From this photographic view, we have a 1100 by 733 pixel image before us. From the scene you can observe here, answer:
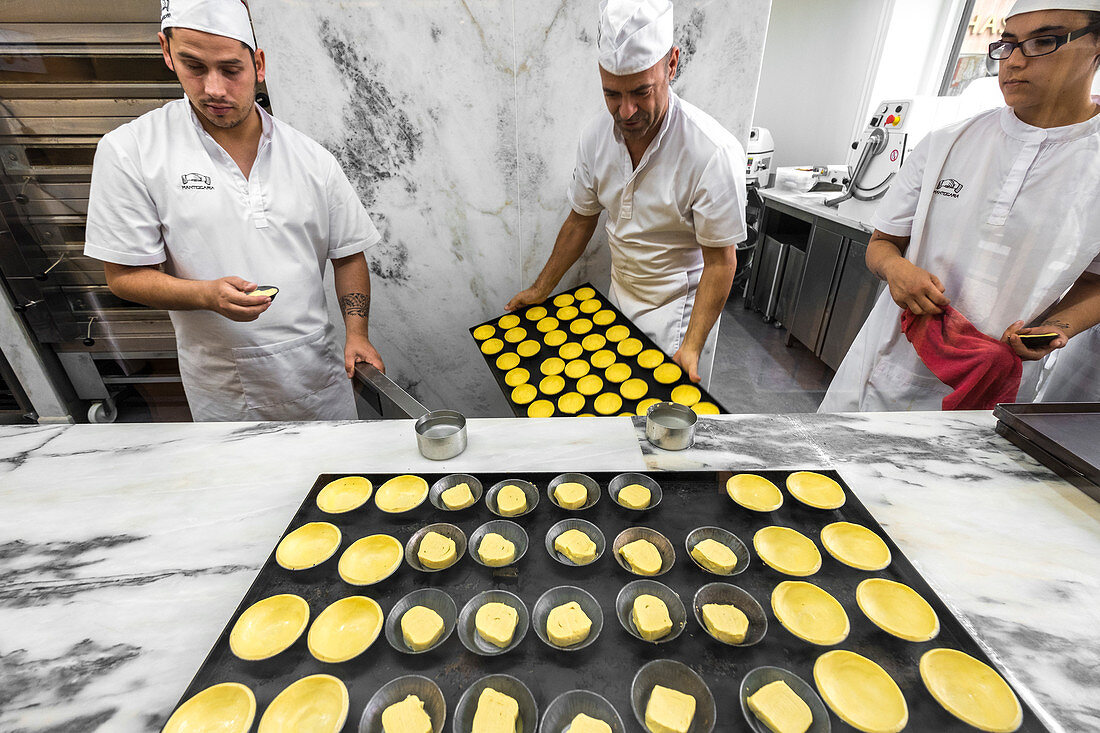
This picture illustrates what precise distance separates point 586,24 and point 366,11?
875 millimetres

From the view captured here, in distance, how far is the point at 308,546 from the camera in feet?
2.95

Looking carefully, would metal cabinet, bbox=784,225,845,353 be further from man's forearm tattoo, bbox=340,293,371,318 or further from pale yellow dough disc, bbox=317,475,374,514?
pale yellow dough disc, bbox=317,475,374,514

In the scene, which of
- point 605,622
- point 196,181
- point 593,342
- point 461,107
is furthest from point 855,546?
point 461,107

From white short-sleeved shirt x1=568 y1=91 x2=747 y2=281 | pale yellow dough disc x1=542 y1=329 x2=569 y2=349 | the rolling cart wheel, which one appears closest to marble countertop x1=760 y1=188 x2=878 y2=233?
white short-sleeved shirt x1=568 y1=91 x2=747 y2=281

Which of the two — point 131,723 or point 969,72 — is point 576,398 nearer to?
point 131,723

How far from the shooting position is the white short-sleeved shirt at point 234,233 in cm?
149

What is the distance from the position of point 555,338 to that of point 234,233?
114 centimetres

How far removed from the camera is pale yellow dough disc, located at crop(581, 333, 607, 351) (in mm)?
1837

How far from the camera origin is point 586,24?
2.01 m

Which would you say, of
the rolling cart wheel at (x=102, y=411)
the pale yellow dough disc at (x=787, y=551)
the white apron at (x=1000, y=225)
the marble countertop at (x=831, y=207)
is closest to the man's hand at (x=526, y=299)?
the white apron at (x=1000, y=225)

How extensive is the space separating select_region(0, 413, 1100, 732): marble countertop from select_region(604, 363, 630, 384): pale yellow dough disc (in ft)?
1.32

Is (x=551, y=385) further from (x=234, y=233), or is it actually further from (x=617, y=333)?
(x=234, y=233)

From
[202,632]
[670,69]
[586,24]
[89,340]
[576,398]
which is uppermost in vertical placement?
[586,24]

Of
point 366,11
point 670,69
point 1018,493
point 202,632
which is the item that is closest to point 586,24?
point 670,69
